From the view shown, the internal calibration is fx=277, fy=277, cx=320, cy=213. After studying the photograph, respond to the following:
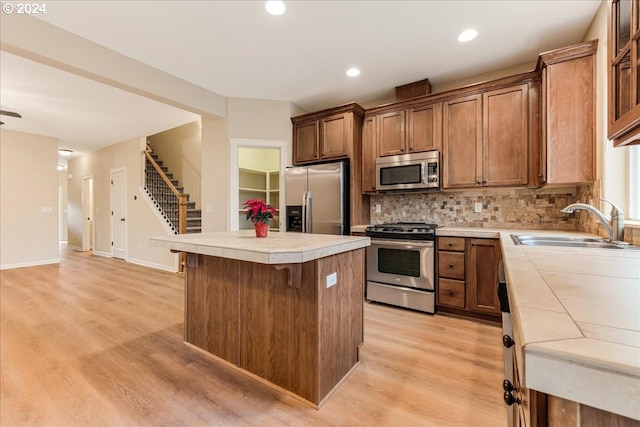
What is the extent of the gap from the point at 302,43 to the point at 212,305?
2540 millimetres

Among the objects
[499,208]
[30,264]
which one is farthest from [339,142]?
[30,264]

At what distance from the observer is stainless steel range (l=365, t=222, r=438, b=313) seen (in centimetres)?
296

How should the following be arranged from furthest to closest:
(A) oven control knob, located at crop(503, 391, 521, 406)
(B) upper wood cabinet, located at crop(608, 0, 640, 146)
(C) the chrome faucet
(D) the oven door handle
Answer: (D) the oven door handle, (C) the chrome faucet, (B) upper wood cabinet, located at crop(608, 0, 640, 146), (A) oven control knob, located at crop(503, 391, 521, 406)

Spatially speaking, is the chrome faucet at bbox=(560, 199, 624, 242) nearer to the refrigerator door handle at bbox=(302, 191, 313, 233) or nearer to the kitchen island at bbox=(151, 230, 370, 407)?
the kitchen island at bbox=(151, 230, 370, 407)

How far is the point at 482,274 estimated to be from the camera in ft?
9.02

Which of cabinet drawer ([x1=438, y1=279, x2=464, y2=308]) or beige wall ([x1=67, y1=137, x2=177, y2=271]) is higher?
beige wall ([x1=67, y1=137, x2=177, y2=271])

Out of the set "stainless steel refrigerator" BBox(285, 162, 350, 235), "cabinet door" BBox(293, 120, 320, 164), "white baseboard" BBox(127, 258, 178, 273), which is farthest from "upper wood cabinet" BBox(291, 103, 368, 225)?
"white baseboard" BBox(127, 258, 178, 273)

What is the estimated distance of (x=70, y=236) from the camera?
27.1ft

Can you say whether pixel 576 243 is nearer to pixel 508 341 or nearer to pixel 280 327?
pixel 508 341

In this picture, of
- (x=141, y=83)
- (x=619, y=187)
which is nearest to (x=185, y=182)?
(x=141, y=83)

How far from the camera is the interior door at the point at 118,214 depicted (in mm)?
6230

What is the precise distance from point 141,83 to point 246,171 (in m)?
2.89

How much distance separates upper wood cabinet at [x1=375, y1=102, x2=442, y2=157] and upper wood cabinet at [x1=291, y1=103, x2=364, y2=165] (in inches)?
13.6

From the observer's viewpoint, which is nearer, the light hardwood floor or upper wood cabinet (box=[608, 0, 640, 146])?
upper wood cabinet (box=[608, 0, 640, 146])
